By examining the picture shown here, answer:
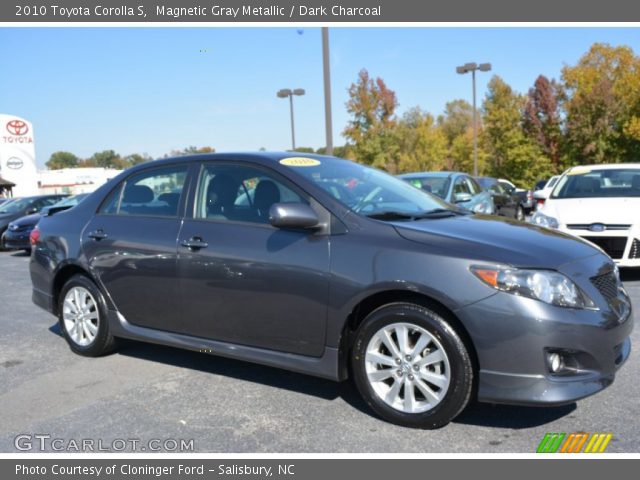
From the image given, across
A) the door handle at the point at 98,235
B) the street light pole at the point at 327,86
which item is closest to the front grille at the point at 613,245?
the door handle at the point at 98,235

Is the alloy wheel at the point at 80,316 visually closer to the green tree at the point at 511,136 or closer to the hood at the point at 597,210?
the hood at the point at 597,210

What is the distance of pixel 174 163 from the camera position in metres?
4.76

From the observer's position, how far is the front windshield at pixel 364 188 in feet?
13.2

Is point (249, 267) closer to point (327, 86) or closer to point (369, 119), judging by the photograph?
point (327, 86)

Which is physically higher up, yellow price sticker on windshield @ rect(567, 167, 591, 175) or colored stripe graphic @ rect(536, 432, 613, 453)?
yellow price sticker on windshield @ rect(567, 167, 591, 175)

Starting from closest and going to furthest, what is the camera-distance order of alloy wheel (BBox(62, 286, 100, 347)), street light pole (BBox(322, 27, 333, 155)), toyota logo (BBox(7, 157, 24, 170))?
1. alloy wheel (BBox(62, 286, 100, 347))
2. street light pole (BBox(322, 27, 333, 155))
3. toyota logo (BBox(7, 157, 24, 170))

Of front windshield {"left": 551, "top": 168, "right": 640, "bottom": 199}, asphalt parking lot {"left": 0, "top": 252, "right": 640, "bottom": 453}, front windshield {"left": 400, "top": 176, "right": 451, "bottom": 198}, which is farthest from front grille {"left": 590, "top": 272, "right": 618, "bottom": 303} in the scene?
front windshield {"left": 400, "top": 176, "right": 451, "bottom": 198}

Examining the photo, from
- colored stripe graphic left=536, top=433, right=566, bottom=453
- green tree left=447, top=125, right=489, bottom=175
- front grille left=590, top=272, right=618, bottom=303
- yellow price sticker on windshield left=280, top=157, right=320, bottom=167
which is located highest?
green tree left=447, top=125, right=489, bottom=175

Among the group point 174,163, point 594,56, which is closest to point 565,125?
point 594,56

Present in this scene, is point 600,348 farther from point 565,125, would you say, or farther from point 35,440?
point 565,125

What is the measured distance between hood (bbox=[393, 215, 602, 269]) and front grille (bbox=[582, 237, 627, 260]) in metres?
3.72

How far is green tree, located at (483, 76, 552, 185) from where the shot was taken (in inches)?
1460

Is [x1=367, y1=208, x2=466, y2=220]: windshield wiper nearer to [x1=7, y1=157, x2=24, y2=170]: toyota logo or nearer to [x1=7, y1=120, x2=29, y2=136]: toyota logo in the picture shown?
[x1=7, y1=157, x2=24, y2=170]: toyota logo

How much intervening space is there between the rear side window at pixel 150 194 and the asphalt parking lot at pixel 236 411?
49.7 inches
